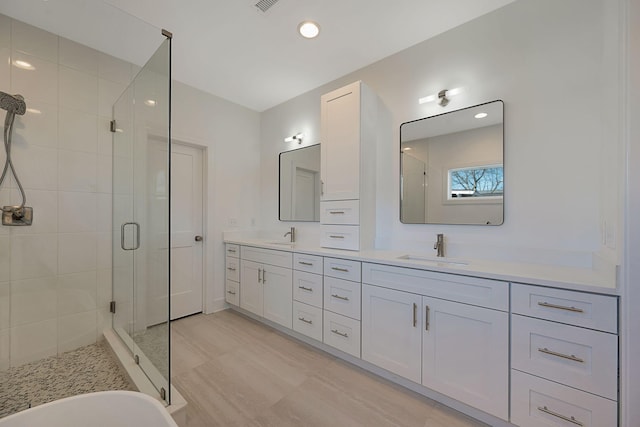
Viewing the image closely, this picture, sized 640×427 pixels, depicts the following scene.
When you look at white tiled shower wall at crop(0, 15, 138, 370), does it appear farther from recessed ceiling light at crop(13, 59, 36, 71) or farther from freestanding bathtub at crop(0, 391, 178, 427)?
freestanding bathtub at crop(0, 391, 178, 427)

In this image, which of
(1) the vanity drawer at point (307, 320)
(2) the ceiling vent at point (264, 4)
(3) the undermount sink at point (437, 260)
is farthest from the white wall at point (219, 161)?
(3) the undermount sink at point (437, 260)

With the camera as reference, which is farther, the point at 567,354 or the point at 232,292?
the point at 232,292

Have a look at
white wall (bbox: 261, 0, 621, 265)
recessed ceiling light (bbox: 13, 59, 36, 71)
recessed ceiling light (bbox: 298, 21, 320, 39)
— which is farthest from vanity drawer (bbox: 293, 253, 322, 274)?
recessed ceiling light (bbox: 13, 59, 36, 71)

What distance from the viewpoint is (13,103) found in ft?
6.09

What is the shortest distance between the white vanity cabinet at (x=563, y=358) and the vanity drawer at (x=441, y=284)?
3.1 inches

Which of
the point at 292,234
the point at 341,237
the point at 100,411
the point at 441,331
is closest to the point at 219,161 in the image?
the point at 292,234

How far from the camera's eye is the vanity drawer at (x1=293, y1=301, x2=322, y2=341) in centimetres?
225

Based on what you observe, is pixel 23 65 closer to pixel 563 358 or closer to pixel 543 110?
pixel 543 110

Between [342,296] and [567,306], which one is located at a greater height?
[567,306]

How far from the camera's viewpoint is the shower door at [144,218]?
1.62m

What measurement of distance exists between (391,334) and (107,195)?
8.98 feet

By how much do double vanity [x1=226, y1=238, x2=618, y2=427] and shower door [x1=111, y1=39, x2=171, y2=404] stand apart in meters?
1.15

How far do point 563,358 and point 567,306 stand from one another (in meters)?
0.25

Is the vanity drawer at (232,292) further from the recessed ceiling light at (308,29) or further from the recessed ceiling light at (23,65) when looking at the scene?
the recessed ceiling light at (308,29)
